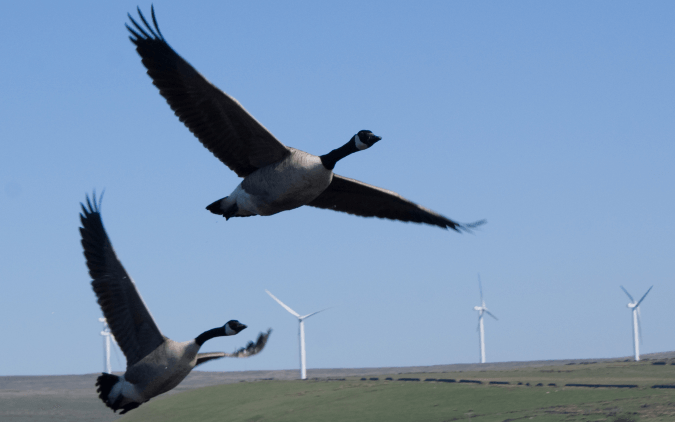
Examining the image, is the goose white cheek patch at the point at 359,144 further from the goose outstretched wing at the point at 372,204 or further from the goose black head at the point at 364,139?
the goose outstretched wing at the point at 372,204

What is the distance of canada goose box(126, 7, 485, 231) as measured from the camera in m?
19.0

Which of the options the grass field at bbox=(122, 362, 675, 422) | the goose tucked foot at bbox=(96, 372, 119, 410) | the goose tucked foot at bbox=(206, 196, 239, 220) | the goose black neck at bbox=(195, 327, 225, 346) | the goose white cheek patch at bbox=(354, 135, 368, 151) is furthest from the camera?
the grass field at bbox=(122, 362, 675, 422)

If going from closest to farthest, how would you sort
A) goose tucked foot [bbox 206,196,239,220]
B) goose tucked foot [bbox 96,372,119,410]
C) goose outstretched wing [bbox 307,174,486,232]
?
goose tucked foot [bbox 96,372,119,410]
goose tucked foot [bbox 206,196,239,220]
goose outstretched wing [bbox 307,174,486,232]

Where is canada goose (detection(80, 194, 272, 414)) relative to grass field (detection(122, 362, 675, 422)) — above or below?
above

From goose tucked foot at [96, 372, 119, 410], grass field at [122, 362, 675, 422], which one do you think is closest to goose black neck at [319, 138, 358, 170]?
goose tucked foot at [96, 372, 119, 410]

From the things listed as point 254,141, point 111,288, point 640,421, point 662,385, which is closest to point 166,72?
point 254,141

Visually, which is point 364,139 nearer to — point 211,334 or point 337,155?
point 337,155

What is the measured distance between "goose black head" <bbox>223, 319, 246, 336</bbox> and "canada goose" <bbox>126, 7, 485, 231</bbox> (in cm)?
279

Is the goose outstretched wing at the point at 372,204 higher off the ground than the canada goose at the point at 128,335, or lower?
higher

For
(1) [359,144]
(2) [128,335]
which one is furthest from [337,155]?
(2) [128,335]

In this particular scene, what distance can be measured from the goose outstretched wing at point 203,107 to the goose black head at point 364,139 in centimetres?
193

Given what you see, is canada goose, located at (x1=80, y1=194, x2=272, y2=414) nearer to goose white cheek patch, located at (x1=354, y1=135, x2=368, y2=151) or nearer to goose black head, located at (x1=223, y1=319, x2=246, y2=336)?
goose black head, located at (x1=223, y1=319, x2=246, y2=336)

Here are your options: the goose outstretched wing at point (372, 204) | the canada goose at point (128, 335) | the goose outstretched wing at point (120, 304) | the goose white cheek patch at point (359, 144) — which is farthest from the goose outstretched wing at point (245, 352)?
the goose white cheek patch at point (359, 144)

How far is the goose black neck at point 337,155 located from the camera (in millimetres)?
18978
